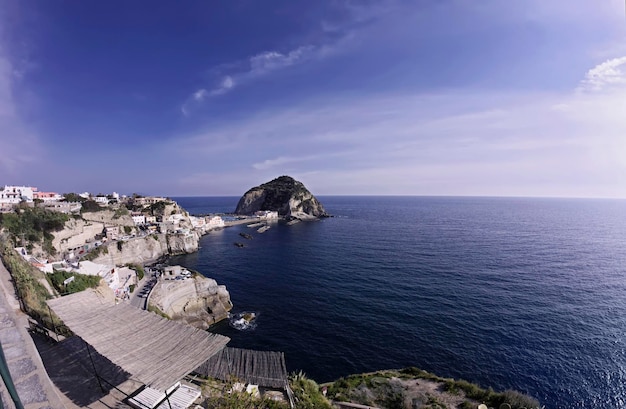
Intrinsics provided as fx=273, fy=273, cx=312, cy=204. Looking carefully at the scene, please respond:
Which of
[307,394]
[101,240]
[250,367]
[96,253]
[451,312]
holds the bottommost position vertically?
[451,312]

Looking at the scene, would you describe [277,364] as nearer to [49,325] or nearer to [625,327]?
[49,325]

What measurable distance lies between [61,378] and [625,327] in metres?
54.0

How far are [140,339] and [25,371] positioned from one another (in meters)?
7.14

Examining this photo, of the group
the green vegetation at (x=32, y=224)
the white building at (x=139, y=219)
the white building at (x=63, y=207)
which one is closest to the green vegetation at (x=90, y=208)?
the white building at (x=63, y=207)

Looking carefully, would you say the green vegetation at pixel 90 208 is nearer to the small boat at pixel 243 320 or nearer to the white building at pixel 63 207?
the white building at pixel 63 207

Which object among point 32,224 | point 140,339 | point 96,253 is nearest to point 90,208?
point 32,224

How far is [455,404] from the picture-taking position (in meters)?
19.4

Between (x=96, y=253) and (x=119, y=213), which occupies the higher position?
(x=119, y=213)

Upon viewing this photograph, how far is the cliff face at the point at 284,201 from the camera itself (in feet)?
509

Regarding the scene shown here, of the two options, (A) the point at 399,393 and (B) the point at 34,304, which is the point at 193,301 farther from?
(A) the point at 399,393

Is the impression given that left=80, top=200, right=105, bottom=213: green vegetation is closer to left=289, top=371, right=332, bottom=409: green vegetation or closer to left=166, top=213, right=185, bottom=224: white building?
left=166, top=213, right=185, bottom=224: white building

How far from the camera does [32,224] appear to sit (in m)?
47.0

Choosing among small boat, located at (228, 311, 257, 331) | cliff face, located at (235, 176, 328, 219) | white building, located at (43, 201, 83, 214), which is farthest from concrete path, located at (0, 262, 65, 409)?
cliff face, located at (235, 176, 328, 219)

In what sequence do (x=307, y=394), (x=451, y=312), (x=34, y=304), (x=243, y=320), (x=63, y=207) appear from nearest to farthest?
1. (x=34, y=304)
2. (x=307, y=394)
3. (x=243, y=320)
4. (x=451, y=312)
5. (x=63, y=207)
